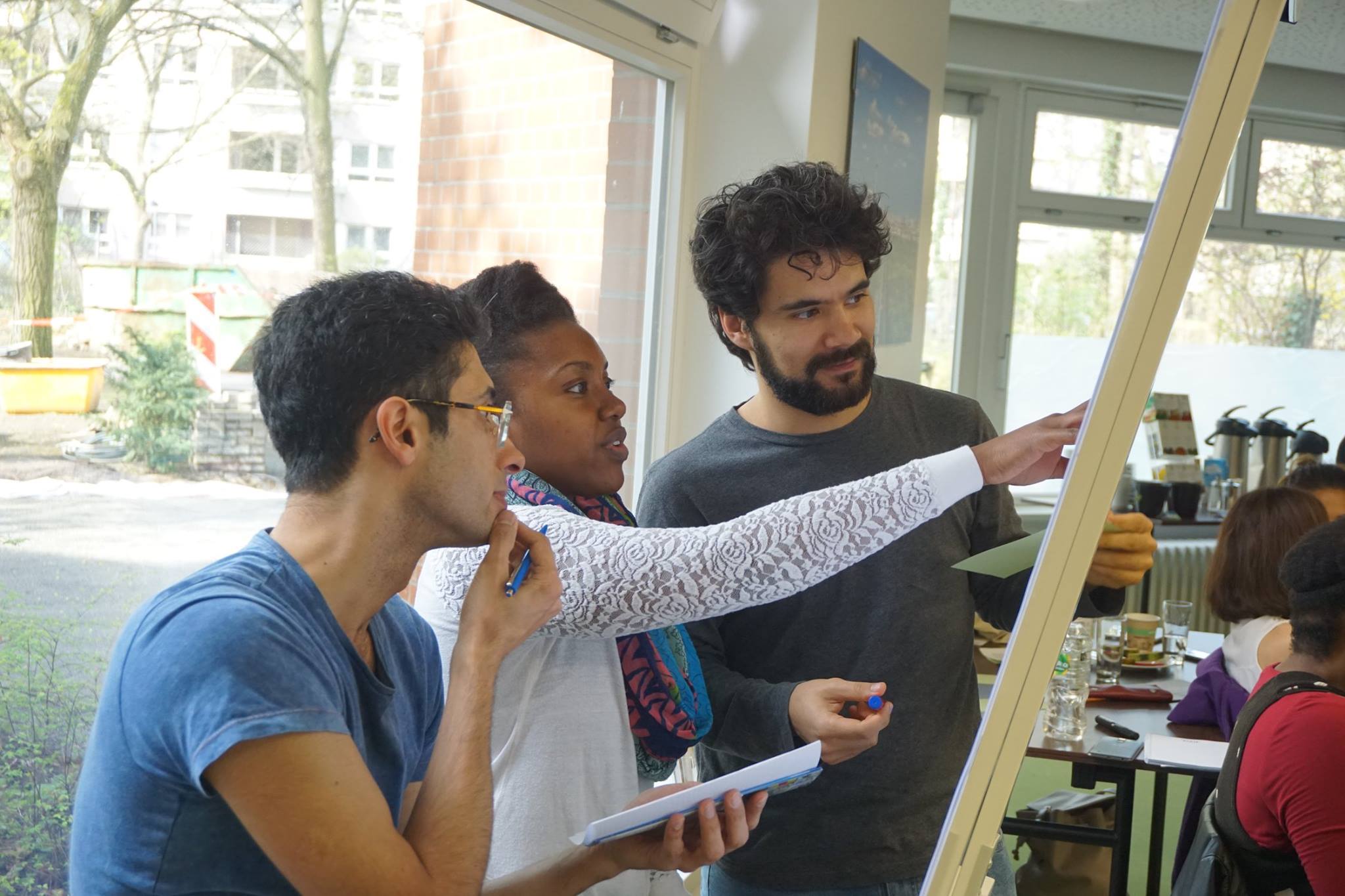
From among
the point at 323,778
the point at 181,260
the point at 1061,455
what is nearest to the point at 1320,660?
the point at 1061,455

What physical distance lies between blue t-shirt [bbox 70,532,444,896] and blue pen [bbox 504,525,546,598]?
198mm

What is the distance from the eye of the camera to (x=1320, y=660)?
1934mm

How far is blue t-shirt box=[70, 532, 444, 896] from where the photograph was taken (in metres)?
0.94

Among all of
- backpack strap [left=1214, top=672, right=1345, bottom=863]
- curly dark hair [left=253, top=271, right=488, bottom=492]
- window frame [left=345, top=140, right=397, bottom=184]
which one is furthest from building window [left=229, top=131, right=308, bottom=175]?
backpack strap [left=1214, top=672, right=1345, bottom=863]

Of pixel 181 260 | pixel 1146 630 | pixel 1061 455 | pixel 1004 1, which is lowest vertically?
pixel 1146 630

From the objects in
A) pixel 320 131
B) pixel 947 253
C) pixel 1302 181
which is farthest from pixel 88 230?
pixel 1302 181

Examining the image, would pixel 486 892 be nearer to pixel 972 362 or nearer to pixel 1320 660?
pixel 1320 660

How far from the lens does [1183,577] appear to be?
550cm

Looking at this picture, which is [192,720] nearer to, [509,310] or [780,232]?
[509,310]

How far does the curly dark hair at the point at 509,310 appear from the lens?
1.41 meters

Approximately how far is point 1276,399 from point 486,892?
5.76 meters

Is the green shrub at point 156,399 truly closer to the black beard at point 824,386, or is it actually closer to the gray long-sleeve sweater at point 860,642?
the gray long-sleeve sweater at point 860,642

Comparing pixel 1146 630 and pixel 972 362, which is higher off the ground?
pixel 972 362

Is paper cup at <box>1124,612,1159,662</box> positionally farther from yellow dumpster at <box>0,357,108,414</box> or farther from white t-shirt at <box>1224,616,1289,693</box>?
yellow dumpster at <box>0,357,108,414</box>
